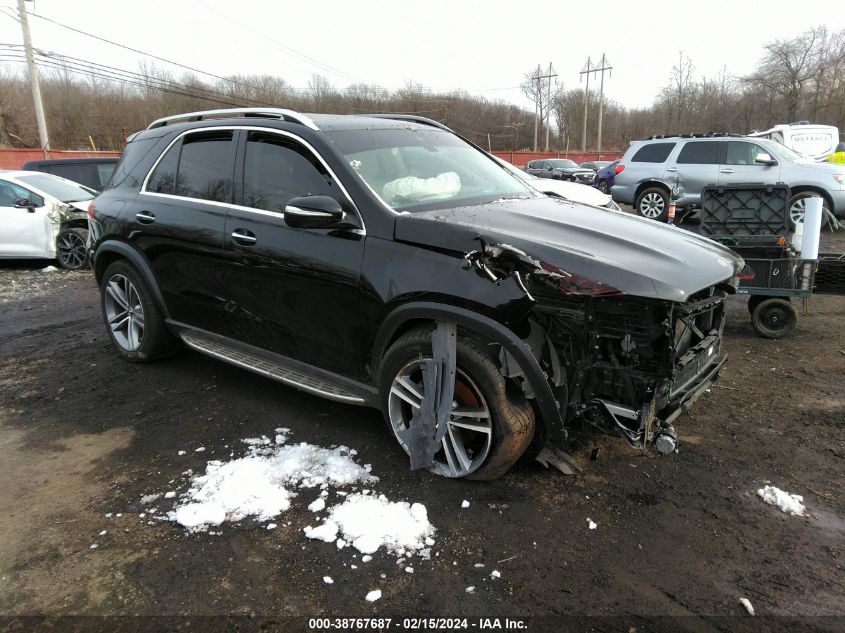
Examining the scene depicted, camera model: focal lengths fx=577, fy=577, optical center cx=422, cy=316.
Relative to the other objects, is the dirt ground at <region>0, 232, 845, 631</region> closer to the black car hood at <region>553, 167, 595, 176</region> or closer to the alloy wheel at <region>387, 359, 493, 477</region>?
the alloy wheel at <region>387, 359, 493, 477</region>

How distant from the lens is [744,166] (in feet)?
39.0

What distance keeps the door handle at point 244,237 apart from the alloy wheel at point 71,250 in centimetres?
735

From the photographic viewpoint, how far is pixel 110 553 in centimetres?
265

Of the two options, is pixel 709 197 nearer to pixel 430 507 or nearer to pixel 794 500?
pixel 794 500

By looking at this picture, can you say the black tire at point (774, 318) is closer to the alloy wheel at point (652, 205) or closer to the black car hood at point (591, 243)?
the black car hood at point (591, 243)

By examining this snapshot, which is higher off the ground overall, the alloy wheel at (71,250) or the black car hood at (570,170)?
the black car hood at (570,170)

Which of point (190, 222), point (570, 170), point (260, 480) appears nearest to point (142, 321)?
point (190, 222)

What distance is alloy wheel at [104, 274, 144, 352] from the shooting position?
15.9 feet

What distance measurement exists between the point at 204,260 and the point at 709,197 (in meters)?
5.28

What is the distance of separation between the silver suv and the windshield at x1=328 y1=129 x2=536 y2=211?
8.64 metres

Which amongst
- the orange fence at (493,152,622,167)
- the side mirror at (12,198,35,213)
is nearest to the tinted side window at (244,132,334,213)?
the side mirror at (12,198,35,213)

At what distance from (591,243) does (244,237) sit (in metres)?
2.17

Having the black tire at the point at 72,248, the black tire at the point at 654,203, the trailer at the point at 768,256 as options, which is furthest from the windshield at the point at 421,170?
the black tire at the point at 654,203

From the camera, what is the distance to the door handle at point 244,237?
369cm
